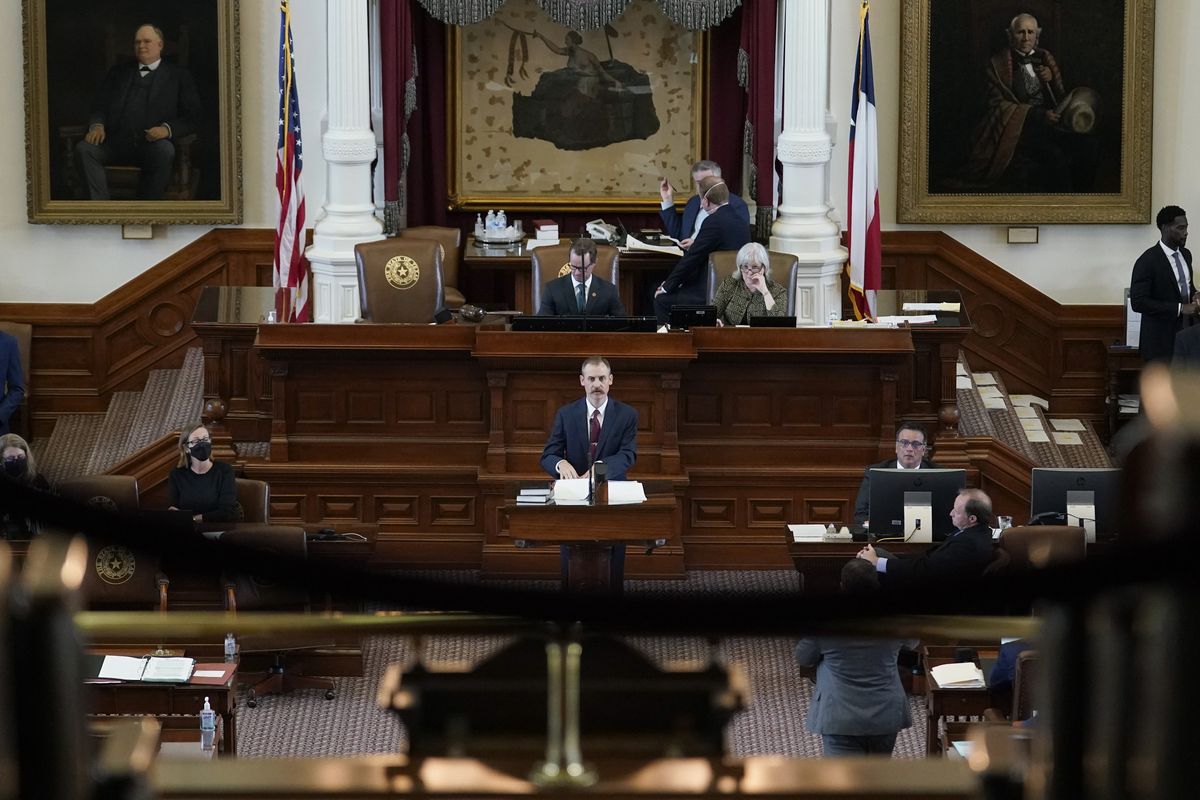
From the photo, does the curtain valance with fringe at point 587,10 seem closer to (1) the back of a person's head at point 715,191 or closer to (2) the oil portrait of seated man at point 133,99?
(2) the oil portrait of seated man at point 133,99

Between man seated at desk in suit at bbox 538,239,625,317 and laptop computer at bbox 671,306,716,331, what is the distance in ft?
1.57

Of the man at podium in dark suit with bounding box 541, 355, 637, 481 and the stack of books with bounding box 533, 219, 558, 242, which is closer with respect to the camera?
the man at podium in dark suit with bounding box 541, 355, 637, 481

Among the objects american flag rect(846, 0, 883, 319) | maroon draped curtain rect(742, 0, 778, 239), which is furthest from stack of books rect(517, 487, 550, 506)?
maroon draped curtain rect(742, 0, 778, 239)

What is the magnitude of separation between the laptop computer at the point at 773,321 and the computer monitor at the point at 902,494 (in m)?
1.81

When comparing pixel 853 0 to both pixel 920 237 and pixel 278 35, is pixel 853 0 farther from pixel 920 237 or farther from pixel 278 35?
pixel 278 35

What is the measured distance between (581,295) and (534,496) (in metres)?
2.27

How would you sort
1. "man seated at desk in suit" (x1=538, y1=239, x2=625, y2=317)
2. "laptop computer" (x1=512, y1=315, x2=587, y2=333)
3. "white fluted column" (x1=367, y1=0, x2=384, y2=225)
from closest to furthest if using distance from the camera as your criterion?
"laptop computer" (x1=512, y1=315, x2=587, y2=333), "man seated at desk in suit" (x1=538, y1=239, x2=625, y2=317), "white fluted column" (x1=367, y1=0, x2=384, y2=225)

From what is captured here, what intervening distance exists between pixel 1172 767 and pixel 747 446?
359 inches

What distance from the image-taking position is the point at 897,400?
1088 cm

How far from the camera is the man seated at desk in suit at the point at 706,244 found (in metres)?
11.5

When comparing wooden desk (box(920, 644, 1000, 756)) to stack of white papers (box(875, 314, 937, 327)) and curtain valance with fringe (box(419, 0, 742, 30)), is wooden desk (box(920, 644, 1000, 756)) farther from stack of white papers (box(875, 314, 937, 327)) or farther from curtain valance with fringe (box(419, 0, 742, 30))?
curtain valance with fringe (box(419, 0, 742, 30))

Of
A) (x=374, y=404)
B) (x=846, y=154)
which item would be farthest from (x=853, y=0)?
(x=374, y=404)

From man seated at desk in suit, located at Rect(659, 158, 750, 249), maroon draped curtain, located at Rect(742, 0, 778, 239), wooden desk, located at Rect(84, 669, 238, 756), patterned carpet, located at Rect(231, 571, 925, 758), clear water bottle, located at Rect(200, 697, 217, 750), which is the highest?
maroon draped curtain, located at Rect(742, 0, 778, 239)

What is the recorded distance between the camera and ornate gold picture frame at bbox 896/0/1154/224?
1352cm
